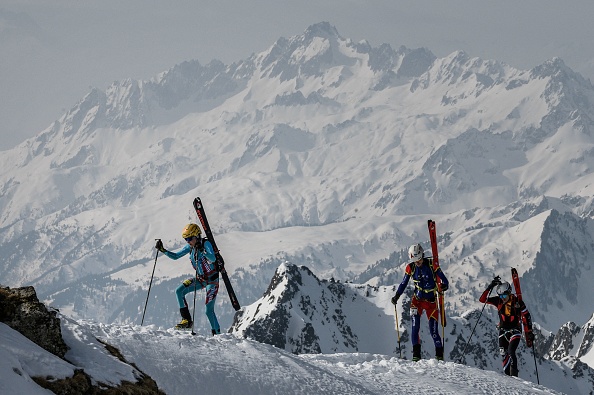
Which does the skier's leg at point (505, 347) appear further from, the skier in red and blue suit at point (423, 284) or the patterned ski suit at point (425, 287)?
the patterned ski suit at point (425, 287)

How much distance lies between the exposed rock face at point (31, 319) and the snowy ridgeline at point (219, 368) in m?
0.45

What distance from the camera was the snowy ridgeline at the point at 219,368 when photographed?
41.3ft

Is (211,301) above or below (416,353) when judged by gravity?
above

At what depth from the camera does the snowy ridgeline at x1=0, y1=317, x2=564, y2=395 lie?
41.3 ft

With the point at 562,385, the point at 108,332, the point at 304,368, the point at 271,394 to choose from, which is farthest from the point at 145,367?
the point at 562,385

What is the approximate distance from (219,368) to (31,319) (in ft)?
17.7

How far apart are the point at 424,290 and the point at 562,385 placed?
7203 inches

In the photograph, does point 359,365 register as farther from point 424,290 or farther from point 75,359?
point 75,359

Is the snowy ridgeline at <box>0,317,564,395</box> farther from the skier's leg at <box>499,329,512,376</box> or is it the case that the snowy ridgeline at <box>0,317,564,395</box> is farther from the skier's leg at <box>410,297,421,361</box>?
the skier's leg at <box>499,329,512,376</box>

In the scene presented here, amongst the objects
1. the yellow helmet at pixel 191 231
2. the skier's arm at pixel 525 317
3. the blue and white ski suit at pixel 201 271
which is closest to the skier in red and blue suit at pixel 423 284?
the skier's arm at pixel 525 317

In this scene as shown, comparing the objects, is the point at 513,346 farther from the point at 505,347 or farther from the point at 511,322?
the point at 511,322

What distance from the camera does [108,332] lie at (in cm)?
1733

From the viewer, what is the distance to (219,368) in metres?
17.8

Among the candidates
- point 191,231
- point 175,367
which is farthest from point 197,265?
point 175,367
